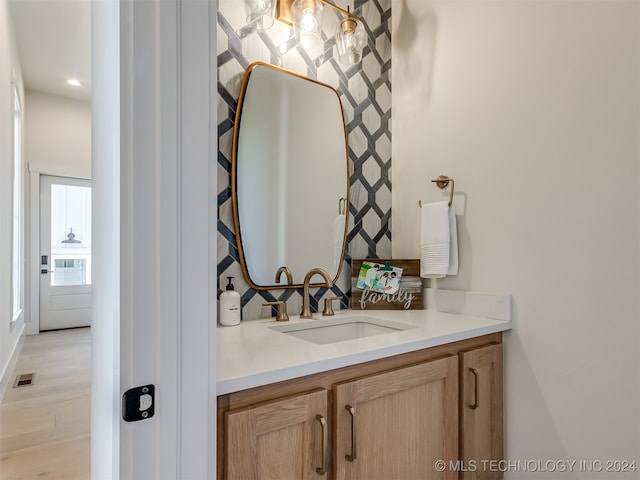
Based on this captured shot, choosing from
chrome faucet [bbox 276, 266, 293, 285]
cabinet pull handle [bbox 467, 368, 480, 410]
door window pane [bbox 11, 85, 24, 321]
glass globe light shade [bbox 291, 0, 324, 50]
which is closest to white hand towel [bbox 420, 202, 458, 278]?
cabinet pull handle [bbox 467, 368, 480, 410]

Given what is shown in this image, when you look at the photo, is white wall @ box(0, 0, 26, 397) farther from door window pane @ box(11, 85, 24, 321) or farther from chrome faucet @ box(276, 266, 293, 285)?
chrome faucet @ box(276, 266, 293, 285)

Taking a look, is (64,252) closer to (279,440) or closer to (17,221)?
(17,221)

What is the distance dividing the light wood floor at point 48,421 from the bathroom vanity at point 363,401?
1337 mm

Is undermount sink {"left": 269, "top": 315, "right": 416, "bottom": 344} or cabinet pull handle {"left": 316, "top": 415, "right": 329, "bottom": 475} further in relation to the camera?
undermount sink {"left": 269, "top": 315, "right": 416, "bottom": 344}

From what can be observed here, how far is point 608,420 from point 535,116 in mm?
1101

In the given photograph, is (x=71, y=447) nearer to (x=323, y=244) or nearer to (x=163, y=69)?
(x=323, y=244)

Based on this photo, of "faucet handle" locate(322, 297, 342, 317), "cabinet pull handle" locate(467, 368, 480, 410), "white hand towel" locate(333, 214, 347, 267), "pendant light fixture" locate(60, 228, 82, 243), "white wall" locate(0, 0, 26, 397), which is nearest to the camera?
"cabinet pull handle" locate(467, 368, 480, 410)

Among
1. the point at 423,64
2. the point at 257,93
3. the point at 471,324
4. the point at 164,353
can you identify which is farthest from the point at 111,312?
the point at 423,64

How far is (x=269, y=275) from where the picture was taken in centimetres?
159

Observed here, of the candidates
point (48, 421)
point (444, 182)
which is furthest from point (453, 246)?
point (48, 421)

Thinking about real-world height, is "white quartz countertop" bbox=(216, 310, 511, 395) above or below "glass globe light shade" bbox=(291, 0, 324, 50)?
below

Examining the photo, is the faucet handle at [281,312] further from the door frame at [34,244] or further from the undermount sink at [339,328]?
the door frame at [34,244]

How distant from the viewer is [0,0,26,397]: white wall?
9.73 feet

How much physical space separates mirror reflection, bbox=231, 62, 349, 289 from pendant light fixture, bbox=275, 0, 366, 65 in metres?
0.17
